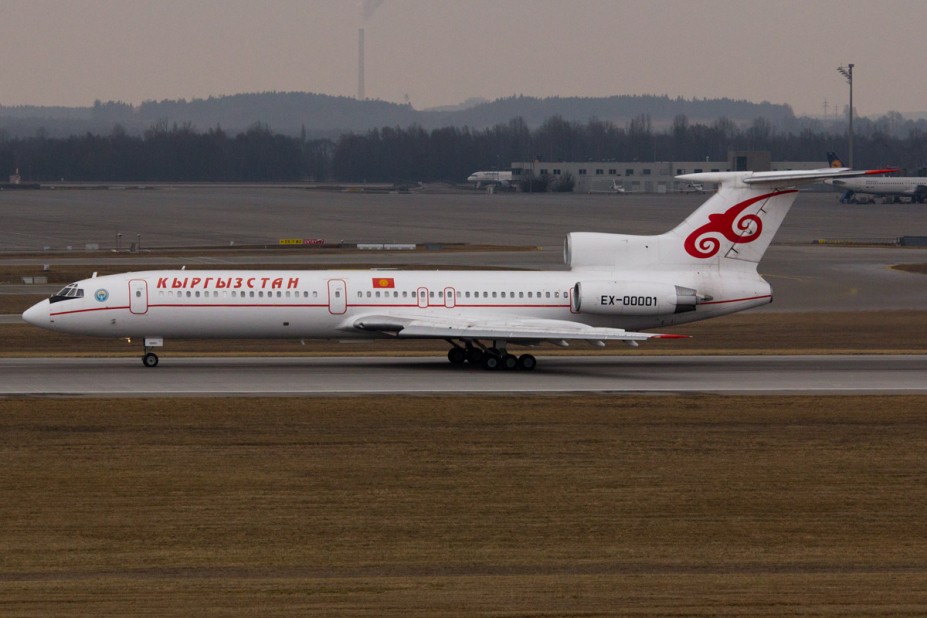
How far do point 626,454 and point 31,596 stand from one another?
13.3m

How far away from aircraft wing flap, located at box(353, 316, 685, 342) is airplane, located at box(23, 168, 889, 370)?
4 cm

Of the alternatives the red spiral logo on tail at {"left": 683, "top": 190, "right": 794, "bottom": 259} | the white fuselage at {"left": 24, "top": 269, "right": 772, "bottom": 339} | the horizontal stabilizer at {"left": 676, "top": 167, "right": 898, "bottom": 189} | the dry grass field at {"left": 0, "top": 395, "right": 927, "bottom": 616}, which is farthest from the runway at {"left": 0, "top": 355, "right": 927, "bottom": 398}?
the horizontal stabilizer at {"left": 676, "top": 167, "right": 898, "bottom": 189}

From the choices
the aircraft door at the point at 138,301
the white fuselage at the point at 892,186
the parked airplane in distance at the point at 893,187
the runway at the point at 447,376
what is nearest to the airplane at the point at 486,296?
the aircraft door at the point at 138,301

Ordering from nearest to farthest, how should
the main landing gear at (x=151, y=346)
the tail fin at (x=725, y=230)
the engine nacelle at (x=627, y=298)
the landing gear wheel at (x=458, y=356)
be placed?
the engine nacelle at (x=627, y=298)
the main landing gear at (x=151, y=346)
the tail fin at (x=725, y=230)
the landing gear wheel at (x=458, y=356)

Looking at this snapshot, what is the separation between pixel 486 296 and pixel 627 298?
4343 mm

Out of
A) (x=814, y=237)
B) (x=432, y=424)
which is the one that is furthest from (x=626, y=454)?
(x=814, y=237)

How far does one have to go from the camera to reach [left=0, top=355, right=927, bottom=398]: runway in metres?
36.4

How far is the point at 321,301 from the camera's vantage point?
41125 millimetres

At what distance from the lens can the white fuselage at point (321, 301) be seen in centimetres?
4097

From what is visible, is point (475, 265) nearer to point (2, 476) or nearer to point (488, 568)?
point (2, 476)

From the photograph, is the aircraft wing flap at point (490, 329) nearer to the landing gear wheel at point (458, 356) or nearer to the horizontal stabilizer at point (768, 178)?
the landing gear wheel at point (458, 356)

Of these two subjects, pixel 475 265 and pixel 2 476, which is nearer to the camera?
pixel 2 476

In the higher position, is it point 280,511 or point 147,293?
point 147,293

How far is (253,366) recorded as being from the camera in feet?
139
